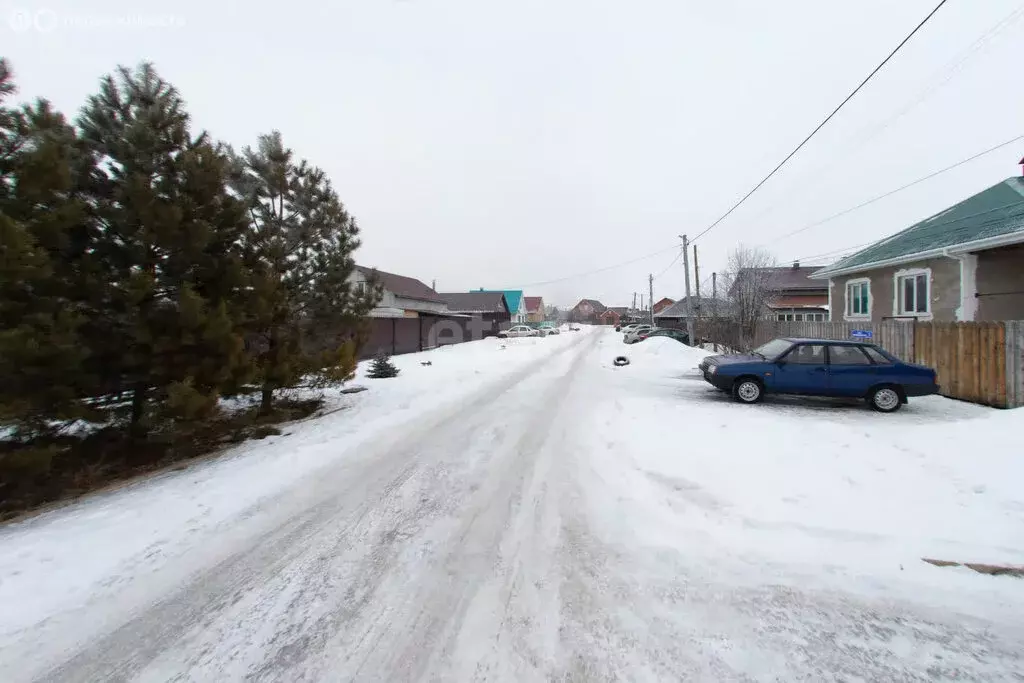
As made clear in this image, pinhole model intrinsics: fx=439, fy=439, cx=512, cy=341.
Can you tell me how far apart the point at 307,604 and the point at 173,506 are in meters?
2.45

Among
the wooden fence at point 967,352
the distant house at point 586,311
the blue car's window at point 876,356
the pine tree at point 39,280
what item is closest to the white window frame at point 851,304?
the wooden fence at point 967,352

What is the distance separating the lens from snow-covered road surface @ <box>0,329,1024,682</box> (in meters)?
2.32

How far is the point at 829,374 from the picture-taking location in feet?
28.4

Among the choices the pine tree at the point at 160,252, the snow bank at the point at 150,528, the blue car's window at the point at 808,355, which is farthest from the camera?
the blue car's window at the point at 808,355

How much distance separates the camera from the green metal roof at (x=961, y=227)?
10.8 meters

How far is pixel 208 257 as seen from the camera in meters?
5.69

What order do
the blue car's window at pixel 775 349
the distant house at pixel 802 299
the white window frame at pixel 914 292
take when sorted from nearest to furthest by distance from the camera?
the blue car's window at pixel 775 349, the white window frame at pixel 914 292, the distant house at pixel 802 299

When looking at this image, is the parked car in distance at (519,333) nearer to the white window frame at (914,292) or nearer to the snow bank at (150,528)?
the white window frame at (914,292)

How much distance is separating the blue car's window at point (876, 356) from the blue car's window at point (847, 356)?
0.32ft

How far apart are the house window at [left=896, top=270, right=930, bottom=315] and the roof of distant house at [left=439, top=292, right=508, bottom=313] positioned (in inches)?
1606

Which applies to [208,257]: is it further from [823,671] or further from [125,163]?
[823,671]

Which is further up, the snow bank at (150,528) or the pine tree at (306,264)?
the pine tree at (306,264)

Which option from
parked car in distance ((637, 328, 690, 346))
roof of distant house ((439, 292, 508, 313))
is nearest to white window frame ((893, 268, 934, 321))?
parked car in distance ((637, 328, 690, 346))

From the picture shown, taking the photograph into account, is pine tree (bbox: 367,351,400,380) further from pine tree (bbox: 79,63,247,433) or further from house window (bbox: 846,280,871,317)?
house window (bbox: 846,280,871,317)
